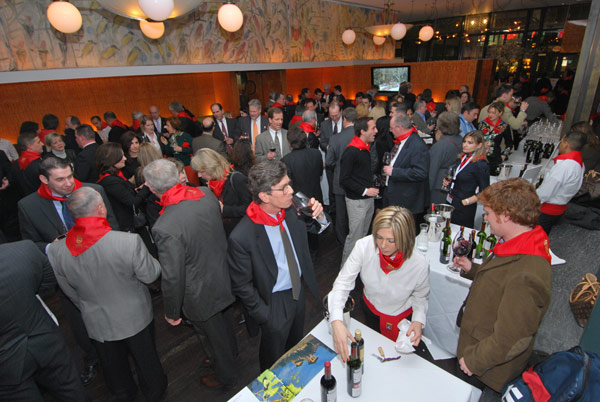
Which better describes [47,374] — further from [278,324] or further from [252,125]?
[252,125]

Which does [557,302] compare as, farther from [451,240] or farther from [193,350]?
[193,350]

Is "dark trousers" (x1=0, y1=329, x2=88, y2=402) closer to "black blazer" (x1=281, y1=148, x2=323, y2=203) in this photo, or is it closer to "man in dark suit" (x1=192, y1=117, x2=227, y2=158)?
"black blazer" (x1=281, y1=148, x2=323, y2=203)

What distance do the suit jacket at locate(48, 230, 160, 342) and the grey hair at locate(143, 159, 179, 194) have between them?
0.35 metres

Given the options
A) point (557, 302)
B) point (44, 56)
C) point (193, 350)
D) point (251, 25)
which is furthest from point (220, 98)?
point (557, 302)

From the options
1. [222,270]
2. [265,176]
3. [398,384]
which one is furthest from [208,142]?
[398,384]

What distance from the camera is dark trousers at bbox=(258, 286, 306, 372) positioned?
208cm

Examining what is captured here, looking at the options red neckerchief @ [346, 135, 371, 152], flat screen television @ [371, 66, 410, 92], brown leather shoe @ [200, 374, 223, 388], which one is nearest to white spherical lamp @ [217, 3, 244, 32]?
red neckerchief @ [346, 135, 371, 152]

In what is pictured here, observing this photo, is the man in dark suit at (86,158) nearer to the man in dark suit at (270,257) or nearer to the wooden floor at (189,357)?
the wooden floor at (189,357)

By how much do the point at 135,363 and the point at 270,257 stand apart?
50.1 inches

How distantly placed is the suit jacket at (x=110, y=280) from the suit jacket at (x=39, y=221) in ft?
2.04

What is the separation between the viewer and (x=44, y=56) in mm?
5262

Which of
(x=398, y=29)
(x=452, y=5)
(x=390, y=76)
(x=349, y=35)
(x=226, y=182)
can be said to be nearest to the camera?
(x=226, y=182)

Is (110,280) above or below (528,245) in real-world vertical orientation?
below

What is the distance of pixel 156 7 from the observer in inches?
137
